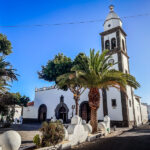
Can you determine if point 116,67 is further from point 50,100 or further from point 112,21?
point 50,100

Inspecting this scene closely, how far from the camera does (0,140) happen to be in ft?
15.1

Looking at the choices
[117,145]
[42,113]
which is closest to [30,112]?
[42,113]

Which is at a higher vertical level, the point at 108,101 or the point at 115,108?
the point at 108,101

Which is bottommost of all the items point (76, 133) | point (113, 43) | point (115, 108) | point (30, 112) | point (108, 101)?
point (76, 133)

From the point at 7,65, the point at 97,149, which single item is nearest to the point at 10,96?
the point at 7,65

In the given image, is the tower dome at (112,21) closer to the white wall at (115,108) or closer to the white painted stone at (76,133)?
the white wall at (115,108)

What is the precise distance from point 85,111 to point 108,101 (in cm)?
448

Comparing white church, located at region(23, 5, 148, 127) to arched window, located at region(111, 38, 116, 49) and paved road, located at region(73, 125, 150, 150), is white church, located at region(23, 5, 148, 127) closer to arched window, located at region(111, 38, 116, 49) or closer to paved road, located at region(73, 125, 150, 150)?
arched window, located at region(111, 38, 116, 49)

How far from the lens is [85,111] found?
21.9 m

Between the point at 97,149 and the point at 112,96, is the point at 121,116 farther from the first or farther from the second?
the point at 97,149

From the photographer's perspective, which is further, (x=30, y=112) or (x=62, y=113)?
(x=30, y=112)

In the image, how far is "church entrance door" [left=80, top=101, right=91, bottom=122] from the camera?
21.6 m

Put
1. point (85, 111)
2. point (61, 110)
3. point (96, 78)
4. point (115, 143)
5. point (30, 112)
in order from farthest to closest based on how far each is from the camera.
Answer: point (30, 112)
point (61, 110)
point (85, 111)
point (96, 78)
point (115, 143)

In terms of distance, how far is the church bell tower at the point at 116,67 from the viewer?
18.4 metres
